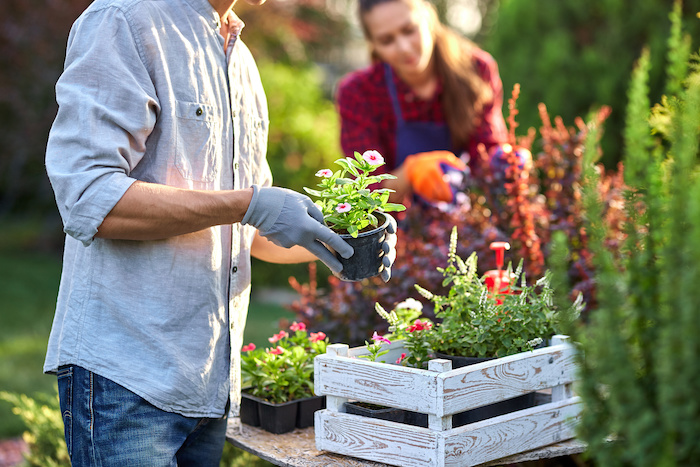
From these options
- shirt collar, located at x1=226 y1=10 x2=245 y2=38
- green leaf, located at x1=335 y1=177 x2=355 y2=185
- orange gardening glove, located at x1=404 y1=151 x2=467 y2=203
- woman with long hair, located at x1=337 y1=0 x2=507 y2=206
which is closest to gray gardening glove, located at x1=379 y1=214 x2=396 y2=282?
green leaf, located at x1=335 y1=177 x2=355 y2=185

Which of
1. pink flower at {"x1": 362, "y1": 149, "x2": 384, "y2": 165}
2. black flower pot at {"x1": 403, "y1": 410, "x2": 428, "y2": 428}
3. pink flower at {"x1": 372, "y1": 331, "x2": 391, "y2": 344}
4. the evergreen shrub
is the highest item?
pink flower at {"x1": 362, "y1": 149, "x2": 384, "y2": 165}

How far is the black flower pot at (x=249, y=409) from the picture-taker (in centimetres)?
205

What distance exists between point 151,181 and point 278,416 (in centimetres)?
76

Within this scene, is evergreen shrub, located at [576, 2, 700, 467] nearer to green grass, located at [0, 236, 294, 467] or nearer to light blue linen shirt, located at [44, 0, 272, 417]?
light blue linen shirt, located at [44, 0, 272, 417]

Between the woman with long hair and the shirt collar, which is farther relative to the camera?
the woman with long hair

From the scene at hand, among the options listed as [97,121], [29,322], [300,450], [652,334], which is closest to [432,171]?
[300,450]

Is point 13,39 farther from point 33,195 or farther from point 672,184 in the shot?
point 672,184

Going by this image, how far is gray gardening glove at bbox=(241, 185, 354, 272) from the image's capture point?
5.29 ft

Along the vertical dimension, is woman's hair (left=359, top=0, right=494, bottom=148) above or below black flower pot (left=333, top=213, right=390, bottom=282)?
above

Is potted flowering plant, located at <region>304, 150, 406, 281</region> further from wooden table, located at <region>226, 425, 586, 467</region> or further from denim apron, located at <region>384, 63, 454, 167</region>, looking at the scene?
denim apron, located at <region>384, 63, 454, 167</region>

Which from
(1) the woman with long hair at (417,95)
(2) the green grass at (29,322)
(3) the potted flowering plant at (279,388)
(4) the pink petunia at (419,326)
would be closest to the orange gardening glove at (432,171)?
(1) the woman with long hair at (417,95)

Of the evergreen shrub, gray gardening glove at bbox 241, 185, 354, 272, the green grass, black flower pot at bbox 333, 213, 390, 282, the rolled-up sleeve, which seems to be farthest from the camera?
the green grass

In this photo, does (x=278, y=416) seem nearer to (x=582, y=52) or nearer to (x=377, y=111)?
(x=377, y=111)

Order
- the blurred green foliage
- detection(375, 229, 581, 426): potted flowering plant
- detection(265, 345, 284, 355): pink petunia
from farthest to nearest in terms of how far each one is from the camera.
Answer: the blurred green foliage
detection(265, 345, 284, 355): pink petunia
detection(375, 229, 581, 426): potted flowering plant
